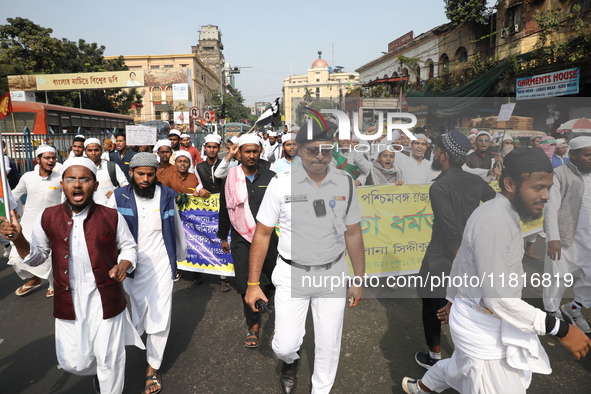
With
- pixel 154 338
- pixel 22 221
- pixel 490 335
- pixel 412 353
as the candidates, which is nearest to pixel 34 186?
pixel 22 221

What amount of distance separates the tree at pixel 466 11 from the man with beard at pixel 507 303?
22.8m

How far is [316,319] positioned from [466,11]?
77.5 ft

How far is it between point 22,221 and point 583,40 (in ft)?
44.4

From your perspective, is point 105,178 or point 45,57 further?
point 45,57

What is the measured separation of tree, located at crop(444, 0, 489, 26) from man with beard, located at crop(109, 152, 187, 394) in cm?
2289

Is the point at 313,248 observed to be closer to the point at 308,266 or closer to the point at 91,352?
the point at 308,266

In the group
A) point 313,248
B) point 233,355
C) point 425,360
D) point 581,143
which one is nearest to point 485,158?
point 581,143

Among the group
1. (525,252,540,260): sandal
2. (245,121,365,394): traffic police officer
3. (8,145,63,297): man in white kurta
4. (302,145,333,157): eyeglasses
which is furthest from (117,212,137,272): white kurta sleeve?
(525,252,540,260): sandal

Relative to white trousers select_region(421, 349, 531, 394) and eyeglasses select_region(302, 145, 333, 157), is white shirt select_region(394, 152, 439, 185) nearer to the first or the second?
eyeglasses select_region(302, 145, 333, 157)

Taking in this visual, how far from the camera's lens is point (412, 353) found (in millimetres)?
3498

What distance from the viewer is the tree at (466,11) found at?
20875 millimetres

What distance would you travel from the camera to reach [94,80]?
94.8 ft

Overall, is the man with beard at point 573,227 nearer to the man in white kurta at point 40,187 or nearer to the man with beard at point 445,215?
the man with beard at point 445,215

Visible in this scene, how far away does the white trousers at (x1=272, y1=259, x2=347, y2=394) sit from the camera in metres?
2.67
